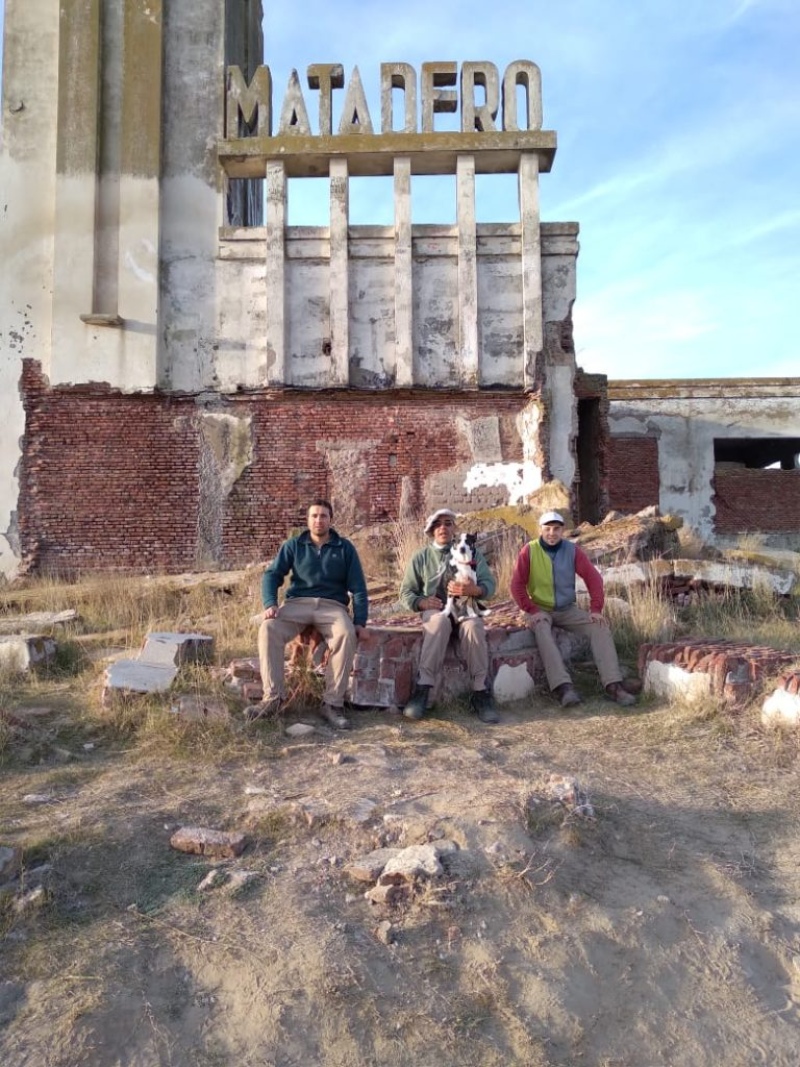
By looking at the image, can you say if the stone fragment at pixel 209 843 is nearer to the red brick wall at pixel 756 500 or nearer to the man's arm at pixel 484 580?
the man's arm at pixel 484 580

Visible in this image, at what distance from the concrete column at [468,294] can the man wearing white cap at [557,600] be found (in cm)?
658

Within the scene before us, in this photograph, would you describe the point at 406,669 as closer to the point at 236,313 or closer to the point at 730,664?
the point at 730,664

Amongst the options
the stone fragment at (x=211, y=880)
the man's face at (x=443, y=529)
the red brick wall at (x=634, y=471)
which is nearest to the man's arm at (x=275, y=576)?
the man's face at (x=443, y=529)

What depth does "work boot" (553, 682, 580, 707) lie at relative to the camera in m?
5.92

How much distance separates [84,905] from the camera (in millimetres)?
3352

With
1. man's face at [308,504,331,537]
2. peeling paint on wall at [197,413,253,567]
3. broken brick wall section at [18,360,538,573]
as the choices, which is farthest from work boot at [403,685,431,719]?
peeling paint on wall at [197,413,253,567]

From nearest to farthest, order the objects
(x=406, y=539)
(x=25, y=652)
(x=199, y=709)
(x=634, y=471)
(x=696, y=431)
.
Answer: (x=199, y=709) → (x=25, y=652) → (x=406, y=539) → (x=696, y=431) → (x=634, y=471)

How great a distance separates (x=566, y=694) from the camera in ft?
19.5

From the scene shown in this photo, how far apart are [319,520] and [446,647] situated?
1.26m

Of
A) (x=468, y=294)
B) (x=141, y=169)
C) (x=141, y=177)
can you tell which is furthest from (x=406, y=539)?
(x=141, y=169)

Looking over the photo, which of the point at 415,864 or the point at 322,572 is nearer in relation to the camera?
the point at 415,864

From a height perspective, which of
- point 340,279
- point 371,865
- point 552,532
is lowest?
point 371,865

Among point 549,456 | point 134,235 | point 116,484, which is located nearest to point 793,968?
point 549,456

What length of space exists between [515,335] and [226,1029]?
37.0ft
